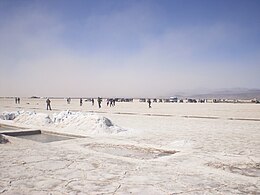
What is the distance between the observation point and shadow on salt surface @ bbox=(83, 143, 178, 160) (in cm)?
884

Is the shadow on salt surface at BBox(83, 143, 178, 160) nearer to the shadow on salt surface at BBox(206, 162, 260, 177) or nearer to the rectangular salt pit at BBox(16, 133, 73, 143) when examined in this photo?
the shadow on salt surface at BBox(206, 162, 260, 177)

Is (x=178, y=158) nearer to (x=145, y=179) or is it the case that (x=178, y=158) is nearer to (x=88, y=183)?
(x=145, y=179)

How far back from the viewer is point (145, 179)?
580cm

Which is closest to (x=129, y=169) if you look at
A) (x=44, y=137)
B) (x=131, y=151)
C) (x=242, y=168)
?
(x=242, y=168)

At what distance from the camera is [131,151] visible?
31.2 ft

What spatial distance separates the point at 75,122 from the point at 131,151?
6.23 metres

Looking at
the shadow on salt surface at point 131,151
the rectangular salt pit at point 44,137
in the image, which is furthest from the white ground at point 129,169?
the rectangular salt pit at point 44,137

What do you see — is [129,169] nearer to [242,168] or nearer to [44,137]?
[242,168]

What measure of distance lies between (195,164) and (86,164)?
8.65 feet

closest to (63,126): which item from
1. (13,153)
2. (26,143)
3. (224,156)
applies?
(26,143)

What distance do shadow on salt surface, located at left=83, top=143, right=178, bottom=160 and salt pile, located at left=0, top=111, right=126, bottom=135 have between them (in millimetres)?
3149

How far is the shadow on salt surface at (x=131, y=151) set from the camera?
348 inches

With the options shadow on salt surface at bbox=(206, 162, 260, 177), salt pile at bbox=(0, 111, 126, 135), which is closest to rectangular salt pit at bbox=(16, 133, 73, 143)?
salt pile at bbox=(0, 111, 126, 135)

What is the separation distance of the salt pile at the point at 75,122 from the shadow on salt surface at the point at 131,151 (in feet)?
10.3
